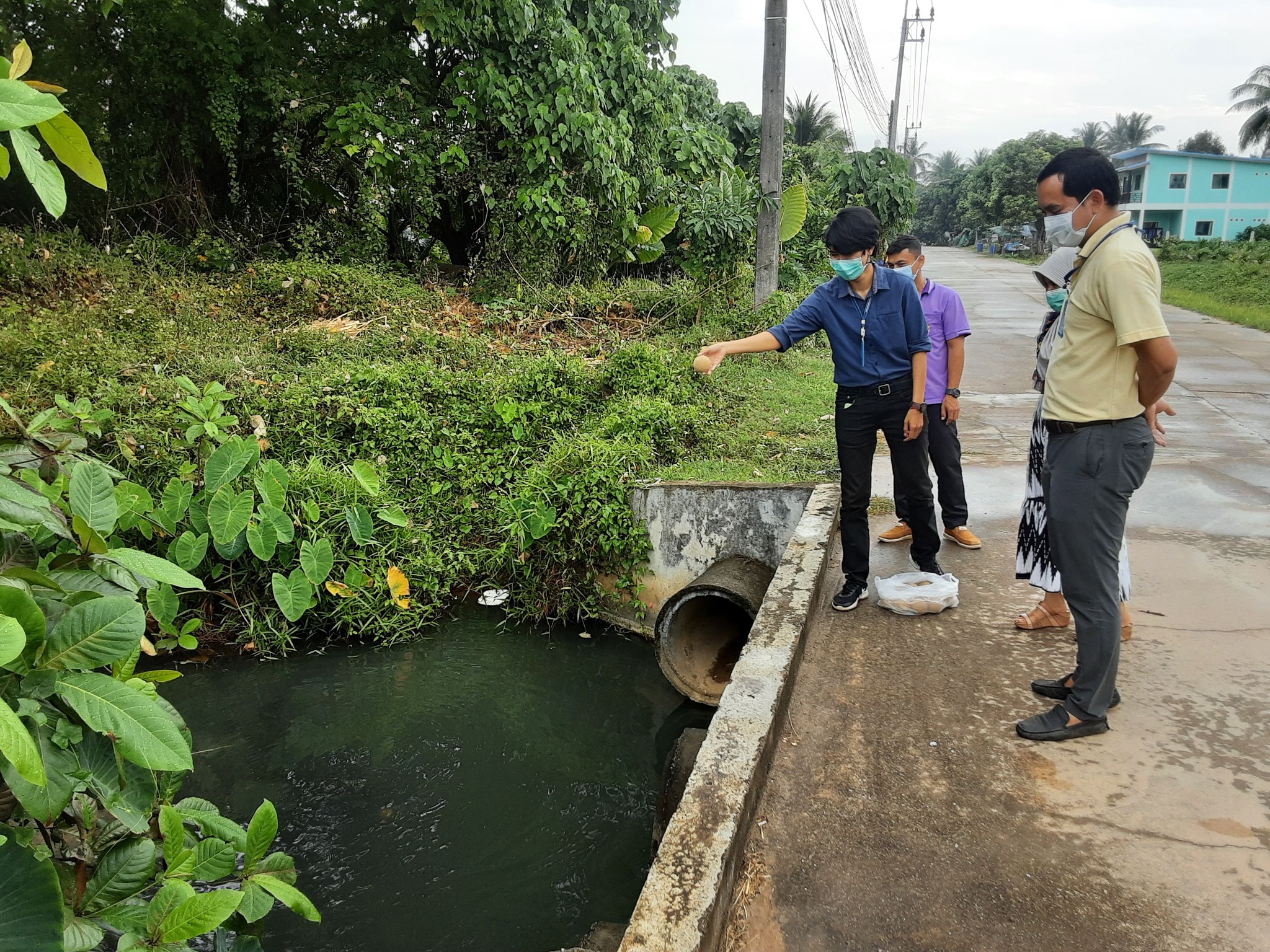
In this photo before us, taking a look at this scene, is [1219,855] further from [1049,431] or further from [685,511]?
[685,511]

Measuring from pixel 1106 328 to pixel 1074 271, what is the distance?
0.32 m

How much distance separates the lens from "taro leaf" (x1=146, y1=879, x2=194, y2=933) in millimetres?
1415

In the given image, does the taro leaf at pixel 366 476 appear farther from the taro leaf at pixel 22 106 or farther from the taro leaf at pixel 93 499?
the taro leaf at pixel 22 106

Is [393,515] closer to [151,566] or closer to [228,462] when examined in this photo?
[228,462]

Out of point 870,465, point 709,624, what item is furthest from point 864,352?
point 709,624

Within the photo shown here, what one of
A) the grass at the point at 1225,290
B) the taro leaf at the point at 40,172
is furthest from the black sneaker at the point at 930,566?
the grass at the point at 1225,290

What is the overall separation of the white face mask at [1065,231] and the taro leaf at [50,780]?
3.02 meters

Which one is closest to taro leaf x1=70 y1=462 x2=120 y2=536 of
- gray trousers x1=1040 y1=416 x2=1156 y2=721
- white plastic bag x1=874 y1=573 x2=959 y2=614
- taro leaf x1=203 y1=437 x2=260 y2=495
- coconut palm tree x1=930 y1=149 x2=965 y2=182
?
gray trousers x1=1040 y1=416 x2=1156 y2=721

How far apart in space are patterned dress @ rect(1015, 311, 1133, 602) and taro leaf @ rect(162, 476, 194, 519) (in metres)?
4.96

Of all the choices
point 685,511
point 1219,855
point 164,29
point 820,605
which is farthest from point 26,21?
point 1219,855

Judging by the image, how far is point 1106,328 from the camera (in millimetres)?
2764

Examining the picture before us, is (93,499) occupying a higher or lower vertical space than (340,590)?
higher

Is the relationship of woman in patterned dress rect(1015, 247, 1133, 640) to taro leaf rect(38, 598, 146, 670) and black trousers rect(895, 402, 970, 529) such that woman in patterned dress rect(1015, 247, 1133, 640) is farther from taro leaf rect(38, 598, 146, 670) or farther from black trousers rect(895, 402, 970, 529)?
taro leaf rect(38, 598, 146, 670)

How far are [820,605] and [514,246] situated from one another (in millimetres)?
7401
